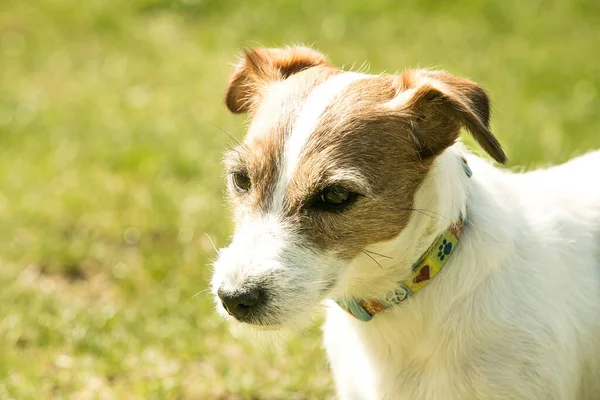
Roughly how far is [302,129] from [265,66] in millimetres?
792

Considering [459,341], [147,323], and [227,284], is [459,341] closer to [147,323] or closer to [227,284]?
[227,284]

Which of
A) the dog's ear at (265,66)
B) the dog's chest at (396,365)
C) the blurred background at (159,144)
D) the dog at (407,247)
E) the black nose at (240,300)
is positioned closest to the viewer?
the black nose at (240,300)

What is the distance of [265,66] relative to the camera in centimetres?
407

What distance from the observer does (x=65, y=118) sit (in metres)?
8.68

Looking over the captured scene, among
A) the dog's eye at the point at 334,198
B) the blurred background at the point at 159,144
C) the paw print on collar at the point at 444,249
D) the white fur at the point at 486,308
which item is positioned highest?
the dog's eye at the point at 334,198

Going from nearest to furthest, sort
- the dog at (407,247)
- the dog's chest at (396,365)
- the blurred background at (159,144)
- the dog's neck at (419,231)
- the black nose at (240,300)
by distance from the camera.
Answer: the black nose at (240,300) → the dog at (407,247) → the dog's neck at (419,231) → the dog's chest at (396,365) → the blurred background at (159,144)

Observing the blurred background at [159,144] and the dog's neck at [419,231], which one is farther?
the blurred background at [159,144]

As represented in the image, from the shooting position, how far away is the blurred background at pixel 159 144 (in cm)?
518

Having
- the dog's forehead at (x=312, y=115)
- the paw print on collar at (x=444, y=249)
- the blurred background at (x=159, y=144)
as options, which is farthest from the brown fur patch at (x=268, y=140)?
the blurred background at (x=159, y=144)

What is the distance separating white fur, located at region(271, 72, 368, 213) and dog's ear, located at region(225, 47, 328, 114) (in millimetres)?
550

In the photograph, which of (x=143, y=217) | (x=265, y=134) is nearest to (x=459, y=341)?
(x=265, y=134)

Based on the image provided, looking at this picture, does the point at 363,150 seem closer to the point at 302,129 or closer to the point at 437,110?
the point at 302,129

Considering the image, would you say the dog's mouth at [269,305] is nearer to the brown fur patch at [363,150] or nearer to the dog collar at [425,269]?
the brown fur patch at [363,150]

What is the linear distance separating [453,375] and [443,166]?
0.88 meters
